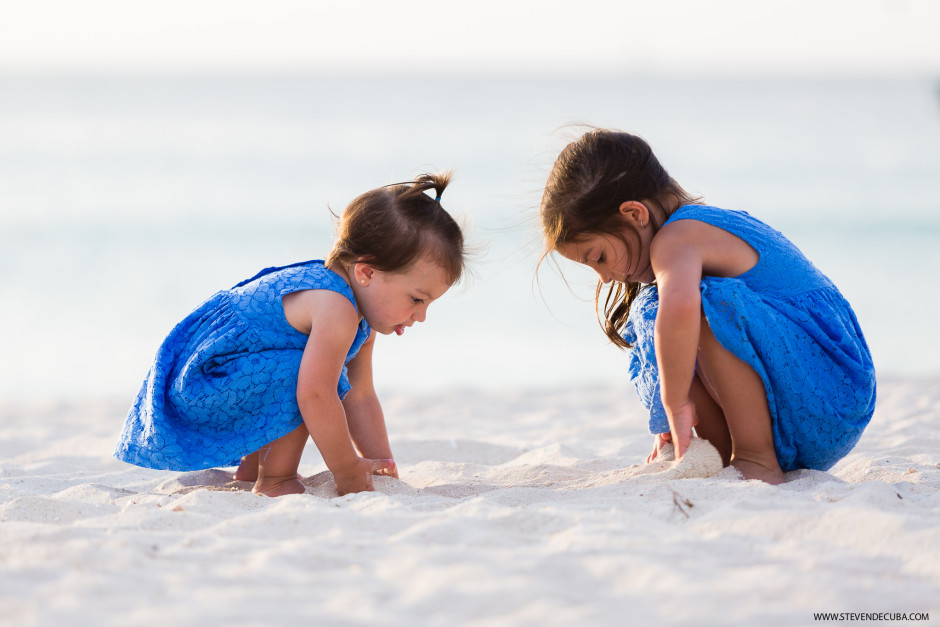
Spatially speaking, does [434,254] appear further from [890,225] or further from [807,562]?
[890,225]

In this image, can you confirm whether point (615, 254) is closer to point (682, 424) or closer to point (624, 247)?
point (624, 247)

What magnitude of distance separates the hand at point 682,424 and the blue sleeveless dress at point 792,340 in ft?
0.73

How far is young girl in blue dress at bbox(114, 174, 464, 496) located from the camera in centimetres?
253

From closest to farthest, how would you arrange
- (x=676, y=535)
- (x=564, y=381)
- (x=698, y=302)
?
(x=676, y=535)
(x=698, y=302)
(x=564, y=381)

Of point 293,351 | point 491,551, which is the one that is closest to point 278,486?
point 293,351

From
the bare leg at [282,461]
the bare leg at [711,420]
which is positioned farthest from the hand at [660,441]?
the bare leg at [282,461]

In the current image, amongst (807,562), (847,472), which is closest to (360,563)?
(807,562)

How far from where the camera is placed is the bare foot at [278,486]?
2.55 meters

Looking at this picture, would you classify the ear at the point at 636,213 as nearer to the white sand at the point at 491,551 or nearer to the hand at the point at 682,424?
Result: the hand at the point at 682,424

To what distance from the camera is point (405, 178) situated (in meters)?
11.0

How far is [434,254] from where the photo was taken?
269cm

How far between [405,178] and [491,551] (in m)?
9.60

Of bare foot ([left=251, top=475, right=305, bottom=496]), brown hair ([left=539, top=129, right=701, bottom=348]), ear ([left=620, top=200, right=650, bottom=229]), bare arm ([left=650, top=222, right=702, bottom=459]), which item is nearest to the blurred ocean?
brown hair ([left=539, top=129, right=701, bottom=348])

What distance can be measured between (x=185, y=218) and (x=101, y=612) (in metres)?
13.6
